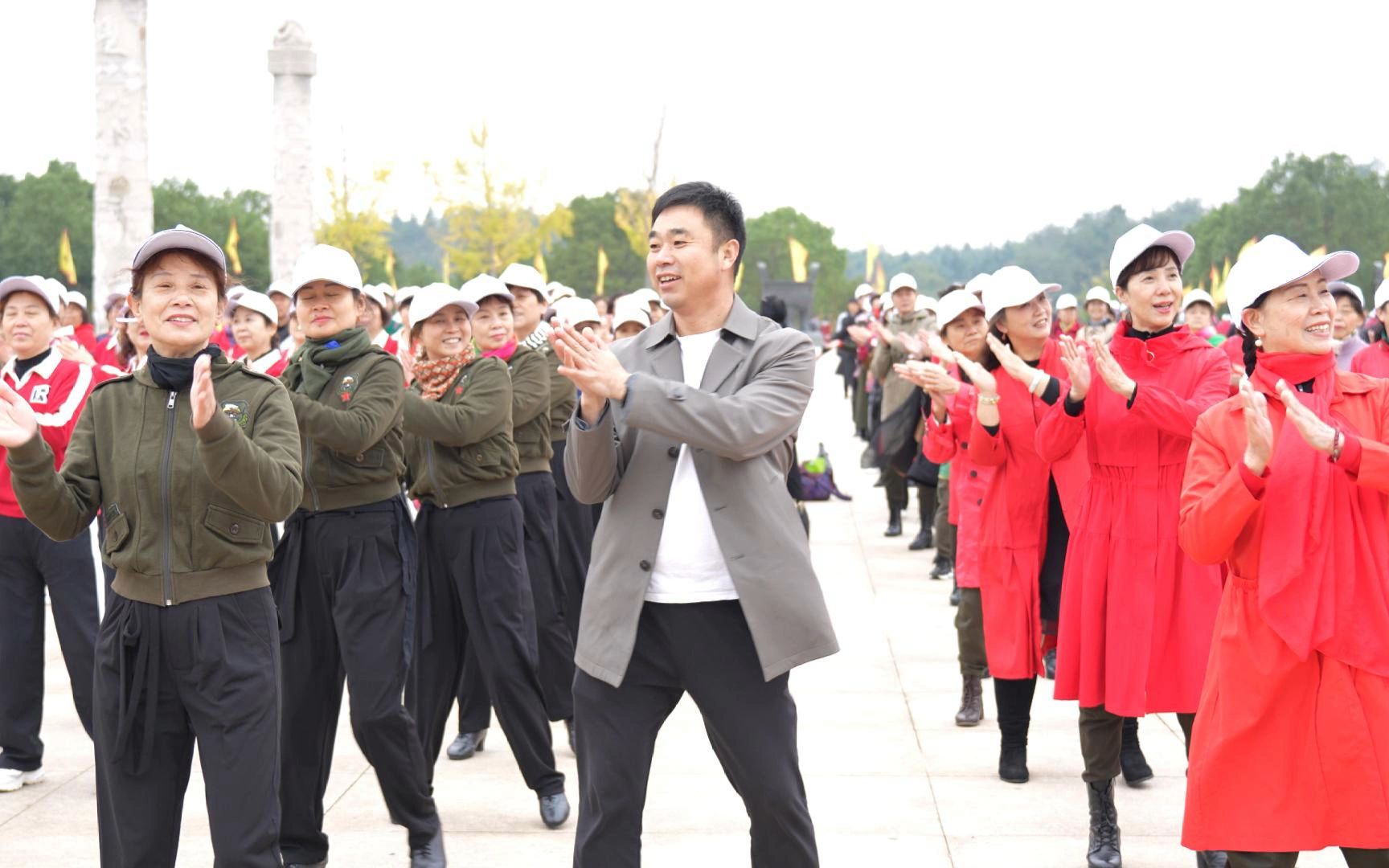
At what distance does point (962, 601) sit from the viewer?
7.57 metres

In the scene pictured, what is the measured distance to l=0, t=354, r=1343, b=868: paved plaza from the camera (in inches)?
231

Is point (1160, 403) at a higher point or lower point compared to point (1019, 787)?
higher

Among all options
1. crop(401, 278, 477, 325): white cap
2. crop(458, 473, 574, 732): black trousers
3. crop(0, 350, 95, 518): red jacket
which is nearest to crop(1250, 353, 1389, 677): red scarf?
crop(401, 278, 477, 325): white cap

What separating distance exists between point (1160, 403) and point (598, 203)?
9046cm

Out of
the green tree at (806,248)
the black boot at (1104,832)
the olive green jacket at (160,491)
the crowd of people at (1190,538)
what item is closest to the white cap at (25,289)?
the olive green jacket at (160,491)

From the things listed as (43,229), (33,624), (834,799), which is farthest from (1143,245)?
(43,229)

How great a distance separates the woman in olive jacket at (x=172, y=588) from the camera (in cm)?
401

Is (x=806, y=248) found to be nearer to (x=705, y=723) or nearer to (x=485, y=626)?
(x=485, y=626)

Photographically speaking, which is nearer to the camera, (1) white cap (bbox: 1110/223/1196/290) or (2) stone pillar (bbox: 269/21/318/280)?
(1) white cap (bbox: 1110/223/1196/290)

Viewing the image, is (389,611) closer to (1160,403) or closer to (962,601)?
(1160,403)

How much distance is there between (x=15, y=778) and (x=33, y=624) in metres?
0.67

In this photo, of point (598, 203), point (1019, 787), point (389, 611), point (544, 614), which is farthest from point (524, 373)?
point (598, 203)

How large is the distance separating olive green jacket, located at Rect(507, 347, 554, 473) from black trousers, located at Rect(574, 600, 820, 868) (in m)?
3.03

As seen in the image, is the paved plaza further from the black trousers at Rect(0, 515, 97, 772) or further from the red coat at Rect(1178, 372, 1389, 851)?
the red coat at Rect(1178, 372, 1389, 851)
